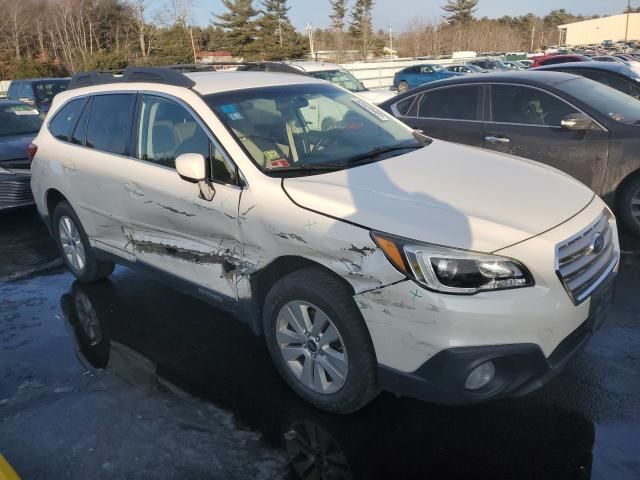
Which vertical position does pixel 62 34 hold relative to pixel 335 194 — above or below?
above

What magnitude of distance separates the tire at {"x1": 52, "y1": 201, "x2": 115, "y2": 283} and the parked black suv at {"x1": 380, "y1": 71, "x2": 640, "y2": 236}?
13.0ft

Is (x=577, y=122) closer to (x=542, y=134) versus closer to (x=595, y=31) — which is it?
(x=542, y=134)

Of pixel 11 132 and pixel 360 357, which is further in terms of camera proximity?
pixel 11 132

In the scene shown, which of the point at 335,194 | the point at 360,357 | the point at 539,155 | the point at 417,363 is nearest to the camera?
the point at 417,363

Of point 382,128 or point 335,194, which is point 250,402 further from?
point 382,128

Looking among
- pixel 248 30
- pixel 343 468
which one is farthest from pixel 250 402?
pixel 248 30

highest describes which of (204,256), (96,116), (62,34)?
(62,34)

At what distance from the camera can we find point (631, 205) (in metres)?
5.45

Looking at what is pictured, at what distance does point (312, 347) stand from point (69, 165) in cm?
294

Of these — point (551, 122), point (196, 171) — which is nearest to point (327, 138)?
point (196, 171)

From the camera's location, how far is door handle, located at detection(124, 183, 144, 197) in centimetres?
390

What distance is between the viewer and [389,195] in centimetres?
290

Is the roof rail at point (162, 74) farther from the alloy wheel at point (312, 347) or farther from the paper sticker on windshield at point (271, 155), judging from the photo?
the alloy wheel at point (312, 347)

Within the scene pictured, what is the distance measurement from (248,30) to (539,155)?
55.2 metres
